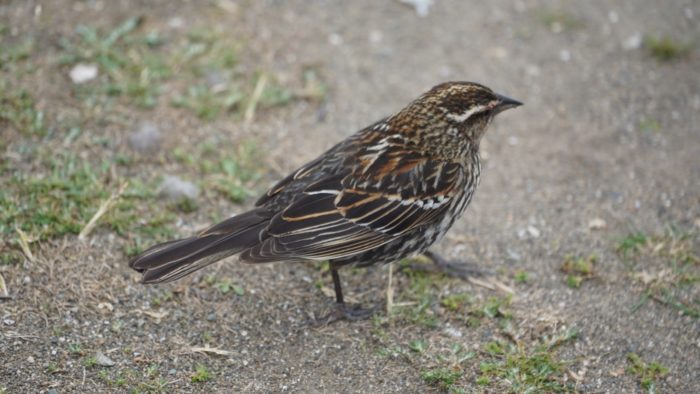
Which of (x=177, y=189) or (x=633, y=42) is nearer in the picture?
(x=177, y=189)

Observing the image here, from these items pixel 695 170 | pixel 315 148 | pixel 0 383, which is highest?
pixel 695 170

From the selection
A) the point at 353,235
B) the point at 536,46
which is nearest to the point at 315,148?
the point at 353,235

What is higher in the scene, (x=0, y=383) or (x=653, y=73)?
(x=653, y=73)

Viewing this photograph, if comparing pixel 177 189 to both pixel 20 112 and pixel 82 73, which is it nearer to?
pixel 20 112

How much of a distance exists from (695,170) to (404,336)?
3.32m

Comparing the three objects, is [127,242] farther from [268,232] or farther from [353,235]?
[353,235]

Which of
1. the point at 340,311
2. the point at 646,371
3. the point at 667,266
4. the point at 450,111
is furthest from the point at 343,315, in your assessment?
the point at 667,266

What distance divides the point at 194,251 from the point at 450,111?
1.99 m

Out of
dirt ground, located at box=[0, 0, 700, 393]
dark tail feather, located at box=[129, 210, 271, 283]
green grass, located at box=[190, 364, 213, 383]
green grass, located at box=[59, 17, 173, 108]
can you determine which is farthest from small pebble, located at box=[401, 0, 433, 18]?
green grass, located at box=[190, 364, 213, 383]

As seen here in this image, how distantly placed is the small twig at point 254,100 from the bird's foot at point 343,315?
2.31 meters

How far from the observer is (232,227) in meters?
4.96

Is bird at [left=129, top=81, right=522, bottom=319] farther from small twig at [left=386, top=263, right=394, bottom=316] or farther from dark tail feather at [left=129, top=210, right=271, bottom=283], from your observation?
small twig at [left=386, top=263, right=394, bottom=316]

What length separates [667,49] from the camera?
781 cm

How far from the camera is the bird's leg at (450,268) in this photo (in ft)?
18.7
